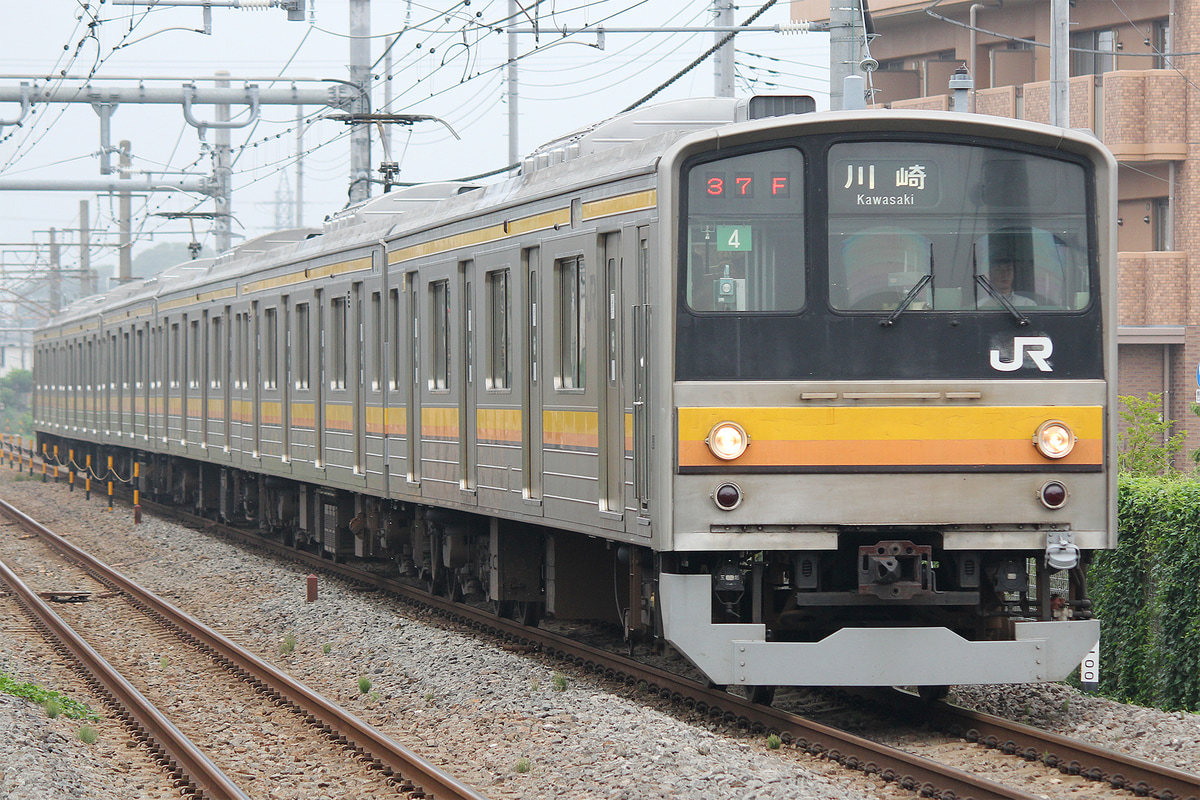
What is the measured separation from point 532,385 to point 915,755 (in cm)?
394

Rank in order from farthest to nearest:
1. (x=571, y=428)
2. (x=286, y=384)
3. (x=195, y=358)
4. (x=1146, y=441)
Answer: (x=195, y=358) → (x=286, y=384) → (x=1146, y=441) → (x=571, y=428)

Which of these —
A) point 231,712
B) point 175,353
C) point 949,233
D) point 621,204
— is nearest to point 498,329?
point 621,204

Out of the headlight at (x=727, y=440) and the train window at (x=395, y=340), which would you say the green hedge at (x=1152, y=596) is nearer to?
the headlight at (x=727, y=440)

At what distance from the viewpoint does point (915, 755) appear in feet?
25.6

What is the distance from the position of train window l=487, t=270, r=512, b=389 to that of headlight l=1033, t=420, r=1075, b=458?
4024 millimetres

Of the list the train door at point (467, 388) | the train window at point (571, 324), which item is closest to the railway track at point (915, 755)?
the train door at point (467, 388)

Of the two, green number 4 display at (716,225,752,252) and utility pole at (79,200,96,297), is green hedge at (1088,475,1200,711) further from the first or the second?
utility pole at (79,200,96,297)

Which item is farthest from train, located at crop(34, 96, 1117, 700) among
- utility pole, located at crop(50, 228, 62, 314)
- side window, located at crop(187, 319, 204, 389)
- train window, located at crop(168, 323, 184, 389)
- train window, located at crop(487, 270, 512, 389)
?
utility pole, located at crop(50, 228, 62, 314)

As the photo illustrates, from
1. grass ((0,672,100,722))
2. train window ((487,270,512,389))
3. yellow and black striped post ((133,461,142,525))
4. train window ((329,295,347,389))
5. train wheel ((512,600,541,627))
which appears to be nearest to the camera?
grass ((0,672,100,722))

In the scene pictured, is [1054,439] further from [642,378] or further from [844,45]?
[844,45]

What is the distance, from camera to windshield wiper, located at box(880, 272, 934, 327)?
8.30 metres

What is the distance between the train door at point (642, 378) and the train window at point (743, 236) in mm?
339

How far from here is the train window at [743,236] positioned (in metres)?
8.38

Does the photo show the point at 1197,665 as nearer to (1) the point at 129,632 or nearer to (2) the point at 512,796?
(2) the point at 512,796
